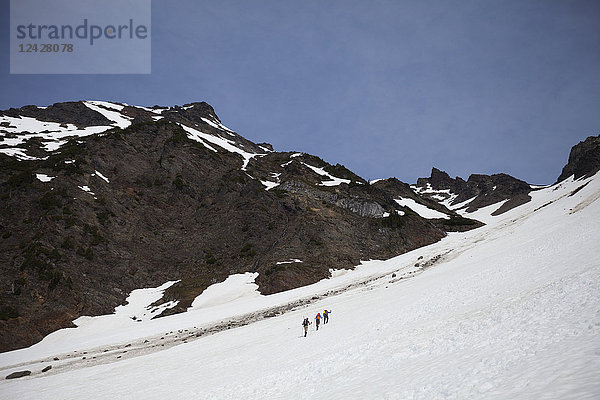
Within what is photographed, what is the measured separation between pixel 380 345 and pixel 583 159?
14680 centimetres

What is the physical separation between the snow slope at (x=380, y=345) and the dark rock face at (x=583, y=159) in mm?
98707

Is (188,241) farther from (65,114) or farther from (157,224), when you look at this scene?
(65,114)

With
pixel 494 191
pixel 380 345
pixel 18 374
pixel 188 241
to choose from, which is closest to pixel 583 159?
pixel 494 191

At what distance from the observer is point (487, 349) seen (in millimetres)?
12219

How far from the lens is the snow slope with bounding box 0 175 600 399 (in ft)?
33.6

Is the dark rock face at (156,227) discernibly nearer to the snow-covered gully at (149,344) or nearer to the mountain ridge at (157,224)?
the mountain ridge at (157,224)

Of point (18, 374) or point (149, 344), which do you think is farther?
point (149, 344)

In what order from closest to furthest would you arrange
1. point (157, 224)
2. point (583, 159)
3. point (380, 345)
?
point (380, 345)
point (157, 224)
point (583, 159)

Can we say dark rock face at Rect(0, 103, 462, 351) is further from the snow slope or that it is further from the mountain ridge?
the snow slope

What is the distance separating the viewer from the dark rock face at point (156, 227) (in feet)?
150

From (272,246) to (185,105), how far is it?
142070mm

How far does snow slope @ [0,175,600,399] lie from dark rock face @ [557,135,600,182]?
98.7 meters

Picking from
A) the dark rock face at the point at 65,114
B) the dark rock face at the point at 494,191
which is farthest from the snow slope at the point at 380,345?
the dark rock face at the point at 65,114

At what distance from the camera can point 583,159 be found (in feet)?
409
